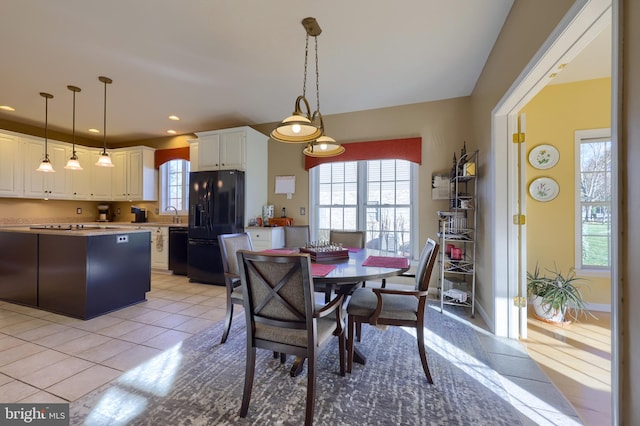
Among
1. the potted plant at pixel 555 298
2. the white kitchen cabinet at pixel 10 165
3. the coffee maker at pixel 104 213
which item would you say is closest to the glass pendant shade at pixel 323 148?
the potted plant at pixel 555 298

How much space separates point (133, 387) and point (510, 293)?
307cm

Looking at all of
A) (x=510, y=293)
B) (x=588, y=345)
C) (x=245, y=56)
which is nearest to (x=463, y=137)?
(x=510, y=293)

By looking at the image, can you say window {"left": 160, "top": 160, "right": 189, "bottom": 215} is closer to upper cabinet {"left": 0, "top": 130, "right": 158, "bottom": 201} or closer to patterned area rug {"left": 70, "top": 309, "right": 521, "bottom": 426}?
upper cabinet {"left": 0, "top": 130, "right": 158, "bottom": 201}

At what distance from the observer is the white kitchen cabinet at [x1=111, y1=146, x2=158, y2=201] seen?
17.7 ft

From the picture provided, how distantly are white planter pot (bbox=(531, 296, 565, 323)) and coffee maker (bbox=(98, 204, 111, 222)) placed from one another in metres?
7.73

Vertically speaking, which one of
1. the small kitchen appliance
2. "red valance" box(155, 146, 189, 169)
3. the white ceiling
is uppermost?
the white ceiling

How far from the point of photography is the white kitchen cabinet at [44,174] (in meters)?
4.68

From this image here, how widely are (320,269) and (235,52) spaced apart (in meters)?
2.31

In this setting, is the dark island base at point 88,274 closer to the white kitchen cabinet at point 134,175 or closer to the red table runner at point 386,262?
the white kitchen cabinet at point 134,175

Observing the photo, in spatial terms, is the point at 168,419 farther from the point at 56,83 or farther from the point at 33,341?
the point at 56,83

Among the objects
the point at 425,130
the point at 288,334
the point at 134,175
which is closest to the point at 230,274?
the point at 288,334

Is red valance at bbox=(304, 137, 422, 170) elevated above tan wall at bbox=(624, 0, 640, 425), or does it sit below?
above

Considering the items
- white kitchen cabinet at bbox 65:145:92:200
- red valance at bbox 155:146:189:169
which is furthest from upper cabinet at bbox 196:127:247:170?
white kitchen cabinet at bbox 65:145:92:200

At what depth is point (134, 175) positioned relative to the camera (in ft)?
17.9
